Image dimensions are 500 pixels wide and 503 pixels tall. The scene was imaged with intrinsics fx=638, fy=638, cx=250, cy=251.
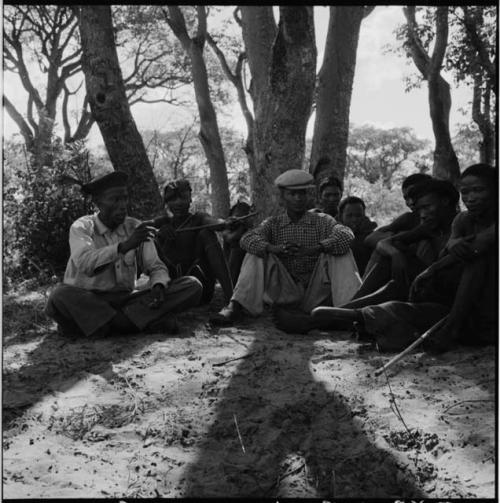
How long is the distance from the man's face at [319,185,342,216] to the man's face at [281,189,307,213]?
104 cm

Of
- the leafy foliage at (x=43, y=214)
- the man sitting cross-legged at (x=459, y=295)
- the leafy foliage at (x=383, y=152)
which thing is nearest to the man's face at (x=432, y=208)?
the man sitting cross-legged at (x=459, y=295)

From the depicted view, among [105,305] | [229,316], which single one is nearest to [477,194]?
[229,316]

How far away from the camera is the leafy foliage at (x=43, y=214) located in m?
8.64

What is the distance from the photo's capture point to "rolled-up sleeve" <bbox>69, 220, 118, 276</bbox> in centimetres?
488

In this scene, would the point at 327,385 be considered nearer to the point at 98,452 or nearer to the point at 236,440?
the point at 236,440

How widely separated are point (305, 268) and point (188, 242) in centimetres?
118

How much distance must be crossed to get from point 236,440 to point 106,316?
2043 millimetres

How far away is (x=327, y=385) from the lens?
3842 millimetres

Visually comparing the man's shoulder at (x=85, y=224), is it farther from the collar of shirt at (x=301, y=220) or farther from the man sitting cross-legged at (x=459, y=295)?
the man sitting cross-legged at (x=459, y=295)

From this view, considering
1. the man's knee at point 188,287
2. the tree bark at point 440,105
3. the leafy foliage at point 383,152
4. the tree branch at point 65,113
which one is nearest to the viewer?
the man's knee at point 188,287

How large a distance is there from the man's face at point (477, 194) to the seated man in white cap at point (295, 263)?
55.3 inches

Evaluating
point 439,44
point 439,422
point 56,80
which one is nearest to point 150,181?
point 439,422

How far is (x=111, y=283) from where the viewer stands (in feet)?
17.1

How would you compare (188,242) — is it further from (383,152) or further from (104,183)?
(383,152)
